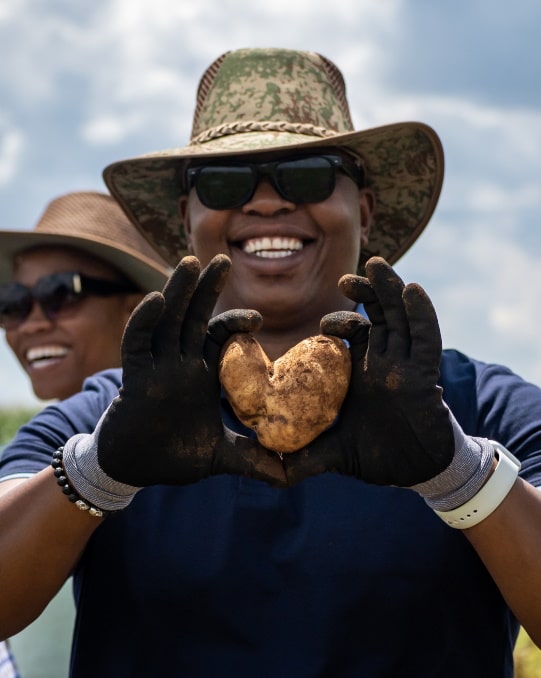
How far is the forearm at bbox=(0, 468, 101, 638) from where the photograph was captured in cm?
195

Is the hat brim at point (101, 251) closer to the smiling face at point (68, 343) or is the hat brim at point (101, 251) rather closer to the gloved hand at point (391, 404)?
the smiling face at point (68, 343)

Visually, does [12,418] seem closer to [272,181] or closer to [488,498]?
[272,181]

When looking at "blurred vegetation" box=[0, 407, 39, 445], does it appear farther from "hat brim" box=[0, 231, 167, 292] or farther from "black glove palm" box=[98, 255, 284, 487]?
"black glove palm" box=[98, 255, 284, 487]

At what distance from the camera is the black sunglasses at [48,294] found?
386 centimetres

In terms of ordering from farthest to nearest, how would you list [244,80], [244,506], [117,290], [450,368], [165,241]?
[117,290]
[165,241]
[244,80]
[450,368]
[244,506]

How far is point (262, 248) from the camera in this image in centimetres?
250

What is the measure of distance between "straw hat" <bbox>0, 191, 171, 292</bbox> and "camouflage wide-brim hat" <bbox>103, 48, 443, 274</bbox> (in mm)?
706

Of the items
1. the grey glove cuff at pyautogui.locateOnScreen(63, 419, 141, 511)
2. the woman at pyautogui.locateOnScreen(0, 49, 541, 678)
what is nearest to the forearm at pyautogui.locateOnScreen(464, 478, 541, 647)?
the woman at pyautogui.locateOnScreen(0, 49, 541, 678)

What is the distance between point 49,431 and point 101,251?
6.19 ft

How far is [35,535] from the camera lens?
196 cm

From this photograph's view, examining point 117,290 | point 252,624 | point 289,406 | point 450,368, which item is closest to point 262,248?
point 450,368

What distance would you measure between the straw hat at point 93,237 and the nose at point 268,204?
58.2 inches

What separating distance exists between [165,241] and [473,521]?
1.84m

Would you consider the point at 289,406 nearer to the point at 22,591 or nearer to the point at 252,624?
the point at 252,624
